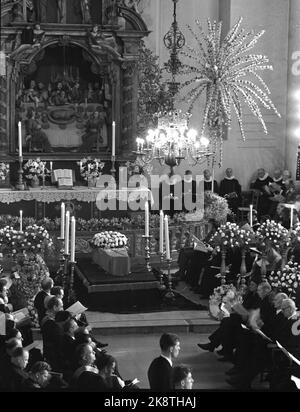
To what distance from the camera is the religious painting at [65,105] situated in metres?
19.9

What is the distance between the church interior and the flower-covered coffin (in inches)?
1.3

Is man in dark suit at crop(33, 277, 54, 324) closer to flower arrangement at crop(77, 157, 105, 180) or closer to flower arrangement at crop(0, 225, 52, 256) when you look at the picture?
flower arrangement at crop(0, 225, 52, 256)

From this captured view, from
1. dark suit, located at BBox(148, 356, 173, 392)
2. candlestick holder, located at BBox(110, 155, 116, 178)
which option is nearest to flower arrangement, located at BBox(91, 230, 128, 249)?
candlestick holder, located at BBox(110, 155, 116, 178)

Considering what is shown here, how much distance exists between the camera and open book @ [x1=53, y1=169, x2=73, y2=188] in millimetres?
18797

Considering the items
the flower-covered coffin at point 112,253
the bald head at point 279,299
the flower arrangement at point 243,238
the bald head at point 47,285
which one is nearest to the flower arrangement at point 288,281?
the bald head at point 279,299

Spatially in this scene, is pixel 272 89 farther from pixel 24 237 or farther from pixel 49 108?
pixel 24 237

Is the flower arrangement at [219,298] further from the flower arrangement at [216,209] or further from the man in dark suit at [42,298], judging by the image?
the flower arrangement at [216,209]

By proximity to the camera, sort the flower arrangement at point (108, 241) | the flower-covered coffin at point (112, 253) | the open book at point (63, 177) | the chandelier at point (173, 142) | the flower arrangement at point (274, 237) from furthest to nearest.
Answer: the open book at point (63, 177) → the chandelier at point (173, 142) → the flower arrangement at point (108, 241) → the flower-covered coffin at point (112, 253) → the flower arrangement at point (274, 237)

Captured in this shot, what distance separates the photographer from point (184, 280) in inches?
616

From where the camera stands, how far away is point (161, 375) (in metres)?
8.62

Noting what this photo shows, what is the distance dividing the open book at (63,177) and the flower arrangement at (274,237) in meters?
6.28

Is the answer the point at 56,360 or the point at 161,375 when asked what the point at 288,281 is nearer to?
the point at 56,360

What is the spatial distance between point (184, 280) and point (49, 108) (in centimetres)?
624
